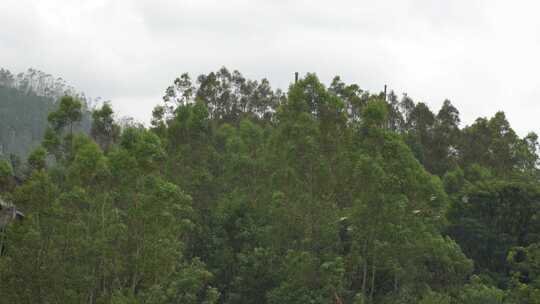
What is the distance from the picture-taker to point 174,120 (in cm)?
3875

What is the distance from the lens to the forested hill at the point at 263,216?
81.9 ft

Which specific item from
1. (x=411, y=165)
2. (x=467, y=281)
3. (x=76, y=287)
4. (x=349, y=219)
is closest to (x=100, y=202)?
(x=76, y=287)

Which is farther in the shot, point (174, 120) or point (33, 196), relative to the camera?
point (174, 120)

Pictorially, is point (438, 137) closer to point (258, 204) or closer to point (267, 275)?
point (258, 204)

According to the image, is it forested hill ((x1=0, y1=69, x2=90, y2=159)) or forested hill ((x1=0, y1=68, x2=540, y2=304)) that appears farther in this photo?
forested hill ((x1=0, y1=69, x2=90, y2=159))

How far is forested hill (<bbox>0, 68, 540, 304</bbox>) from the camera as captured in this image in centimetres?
2497

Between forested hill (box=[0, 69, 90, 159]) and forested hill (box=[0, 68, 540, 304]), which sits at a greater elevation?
forested hill (box=[0, 69, 90, 159])

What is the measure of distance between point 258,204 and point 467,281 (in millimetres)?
10440

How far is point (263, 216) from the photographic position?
3581 centimetres

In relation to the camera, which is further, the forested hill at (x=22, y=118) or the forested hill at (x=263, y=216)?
the forested hill at (x=22, y=118)

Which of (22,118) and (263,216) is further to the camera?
(22,118)

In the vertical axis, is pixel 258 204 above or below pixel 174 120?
below

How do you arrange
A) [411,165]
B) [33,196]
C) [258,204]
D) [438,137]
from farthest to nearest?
1. [438,137]
2. [258,204]
3. [411,165]
4. [33,196]

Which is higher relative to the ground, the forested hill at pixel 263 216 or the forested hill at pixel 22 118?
the forested hill at pixel 22 118
